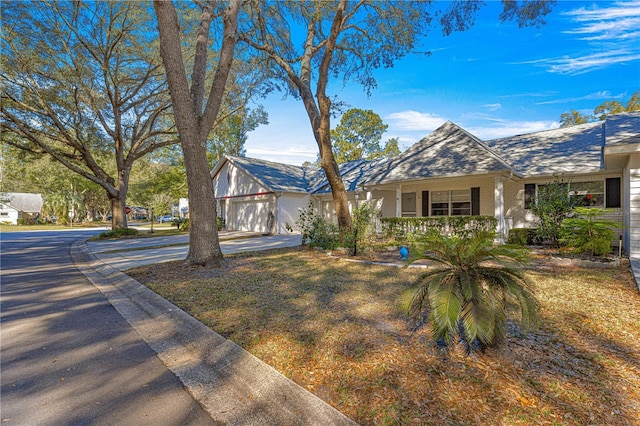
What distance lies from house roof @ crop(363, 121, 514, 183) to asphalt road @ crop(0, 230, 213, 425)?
11.1 meters

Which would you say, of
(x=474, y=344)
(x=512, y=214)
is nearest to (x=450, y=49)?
(x=512, y=214)

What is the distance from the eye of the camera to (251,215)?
20688 millimetres

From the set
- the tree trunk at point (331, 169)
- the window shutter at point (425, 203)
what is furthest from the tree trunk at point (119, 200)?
the window shutter at point (425, 203)

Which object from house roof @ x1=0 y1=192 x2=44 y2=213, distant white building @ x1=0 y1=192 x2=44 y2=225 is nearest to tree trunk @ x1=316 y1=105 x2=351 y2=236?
distant white building @ x1=0 y1=192 x2=44 y2=225

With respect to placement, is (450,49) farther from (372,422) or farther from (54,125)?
(54,125)

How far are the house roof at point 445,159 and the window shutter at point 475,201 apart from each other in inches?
87.6

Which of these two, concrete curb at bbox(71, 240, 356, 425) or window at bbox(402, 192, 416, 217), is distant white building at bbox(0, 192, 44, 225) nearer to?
window at bbox(402, 192, 416, 217)

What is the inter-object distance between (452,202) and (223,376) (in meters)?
13.7

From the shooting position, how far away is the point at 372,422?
6.66ft

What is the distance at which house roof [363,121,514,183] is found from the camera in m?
11.0

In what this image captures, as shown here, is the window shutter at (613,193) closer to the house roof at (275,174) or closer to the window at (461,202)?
the window at (461,202)

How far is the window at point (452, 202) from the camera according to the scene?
1371 cm

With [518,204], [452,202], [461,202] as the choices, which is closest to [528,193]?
[518,204]

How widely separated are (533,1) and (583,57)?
3279mm
